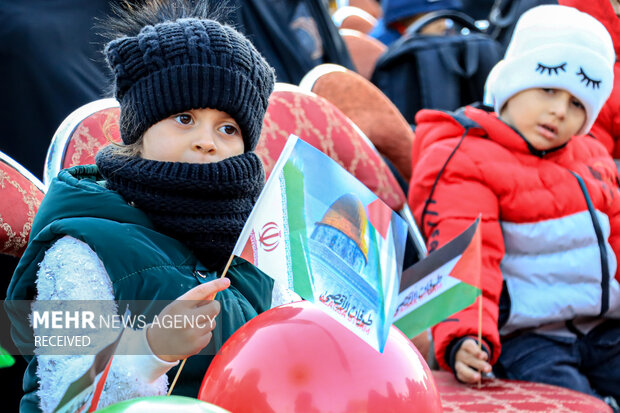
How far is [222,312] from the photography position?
1.67 meters

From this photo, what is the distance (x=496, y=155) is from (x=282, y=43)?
1344mm

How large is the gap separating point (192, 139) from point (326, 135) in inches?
A: 38.5

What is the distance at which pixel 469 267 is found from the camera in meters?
1.86

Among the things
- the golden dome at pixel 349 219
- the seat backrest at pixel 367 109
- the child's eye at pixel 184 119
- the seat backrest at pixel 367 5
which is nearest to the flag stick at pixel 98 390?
the golden dome at pixel 349 219

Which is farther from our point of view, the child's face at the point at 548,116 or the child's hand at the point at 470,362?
the child's face at the point at 548,116

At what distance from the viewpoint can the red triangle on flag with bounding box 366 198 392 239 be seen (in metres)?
1.37

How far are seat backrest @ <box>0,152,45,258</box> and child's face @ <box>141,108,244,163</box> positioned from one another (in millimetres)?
350

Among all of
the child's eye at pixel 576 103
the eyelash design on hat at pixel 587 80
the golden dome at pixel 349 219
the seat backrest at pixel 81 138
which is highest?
the golden dome at pixel 349 219

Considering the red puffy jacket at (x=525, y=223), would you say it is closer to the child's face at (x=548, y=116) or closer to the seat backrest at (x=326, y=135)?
the child's face at (x=548, y=116)

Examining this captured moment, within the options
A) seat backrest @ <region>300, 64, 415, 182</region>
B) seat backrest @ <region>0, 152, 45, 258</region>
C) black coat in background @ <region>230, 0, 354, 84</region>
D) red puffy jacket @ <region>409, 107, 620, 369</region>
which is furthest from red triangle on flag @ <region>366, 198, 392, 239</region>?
black coat in background @ <region>230, 0, 354, 84</region>

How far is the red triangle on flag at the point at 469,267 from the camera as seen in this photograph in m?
1.84

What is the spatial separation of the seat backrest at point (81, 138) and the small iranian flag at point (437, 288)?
855 millimetres

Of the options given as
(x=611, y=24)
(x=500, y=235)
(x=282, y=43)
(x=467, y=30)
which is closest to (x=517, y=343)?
(x=500, y=235)

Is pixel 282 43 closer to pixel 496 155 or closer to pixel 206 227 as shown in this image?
pixel 496 155
